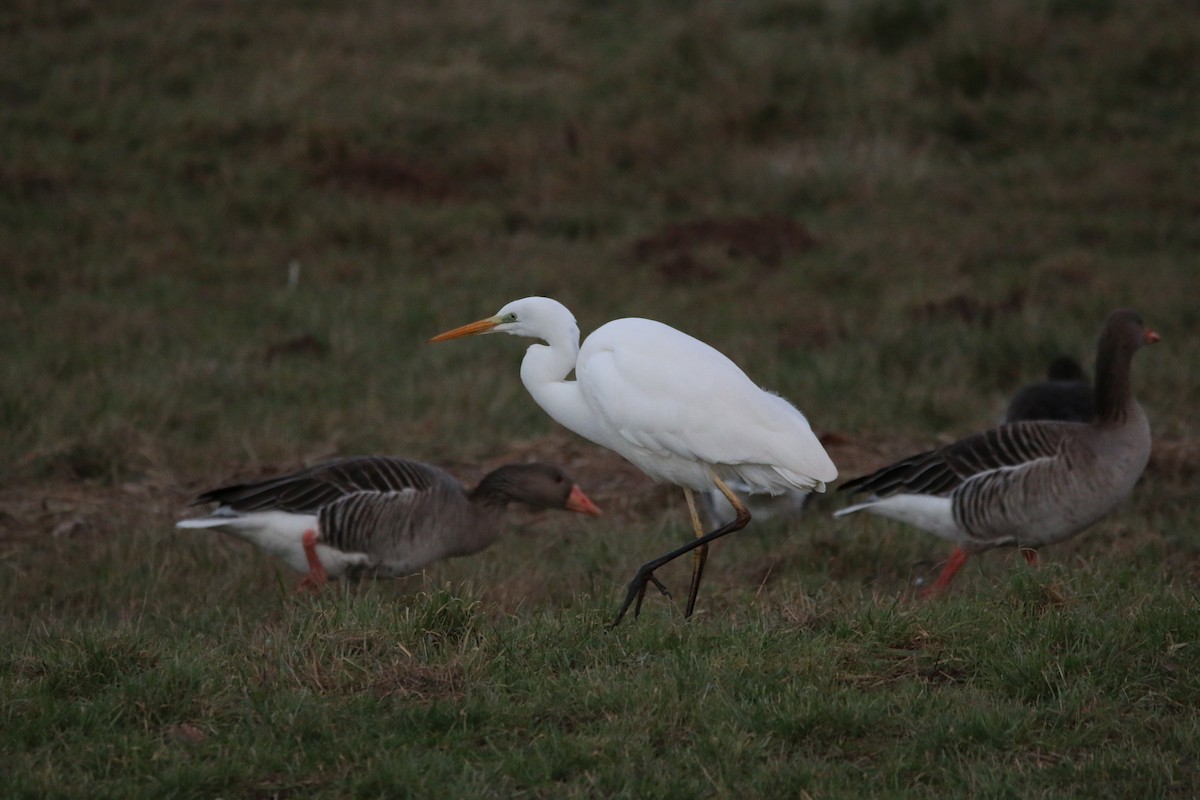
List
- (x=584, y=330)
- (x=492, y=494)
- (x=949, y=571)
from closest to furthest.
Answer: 1. (x=949, y=571)
2. (x=492, y=494)
3. (x=584, y=330)

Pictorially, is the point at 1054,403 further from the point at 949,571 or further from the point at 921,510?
the point at 949,571

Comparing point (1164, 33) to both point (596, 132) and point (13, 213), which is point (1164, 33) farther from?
point (13, 213)

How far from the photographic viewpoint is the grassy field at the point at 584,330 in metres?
4.37

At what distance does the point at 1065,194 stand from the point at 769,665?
11.6 m

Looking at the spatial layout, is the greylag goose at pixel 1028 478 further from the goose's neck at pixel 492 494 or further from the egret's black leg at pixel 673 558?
the goose's neck at pixel 492 494

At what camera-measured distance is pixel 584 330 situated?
39.1 feet

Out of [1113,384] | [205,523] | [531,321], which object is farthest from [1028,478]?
[205,523]

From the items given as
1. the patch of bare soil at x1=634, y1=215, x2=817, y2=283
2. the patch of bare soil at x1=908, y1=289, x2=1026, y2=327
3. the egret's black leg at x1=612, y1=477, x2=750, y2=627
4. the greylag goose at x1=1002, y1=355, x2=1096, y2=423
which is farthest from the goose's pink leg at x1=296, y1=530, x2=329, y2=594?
the patch of bare soil at x1=634, y1=215, x2=817, y2=283

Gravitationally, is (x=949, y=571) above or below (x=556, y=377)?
below

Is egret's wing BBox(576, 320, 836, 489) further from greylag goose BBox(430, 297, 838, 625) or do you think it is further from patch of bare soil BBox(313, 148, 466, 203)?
patch of bare soil BBox(313, 148, 466, 203)

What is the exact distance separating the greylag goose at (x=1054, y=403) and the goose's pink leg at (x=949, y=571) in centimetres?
155

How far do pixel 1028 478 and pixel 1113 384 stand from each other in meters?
0.74

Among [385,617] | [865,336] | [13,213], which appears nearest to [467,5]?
[13,213]

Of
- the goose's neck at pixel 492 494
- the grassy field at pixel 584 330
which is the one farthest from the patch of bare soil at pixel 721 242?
the goose's neck at pixel 492 494
